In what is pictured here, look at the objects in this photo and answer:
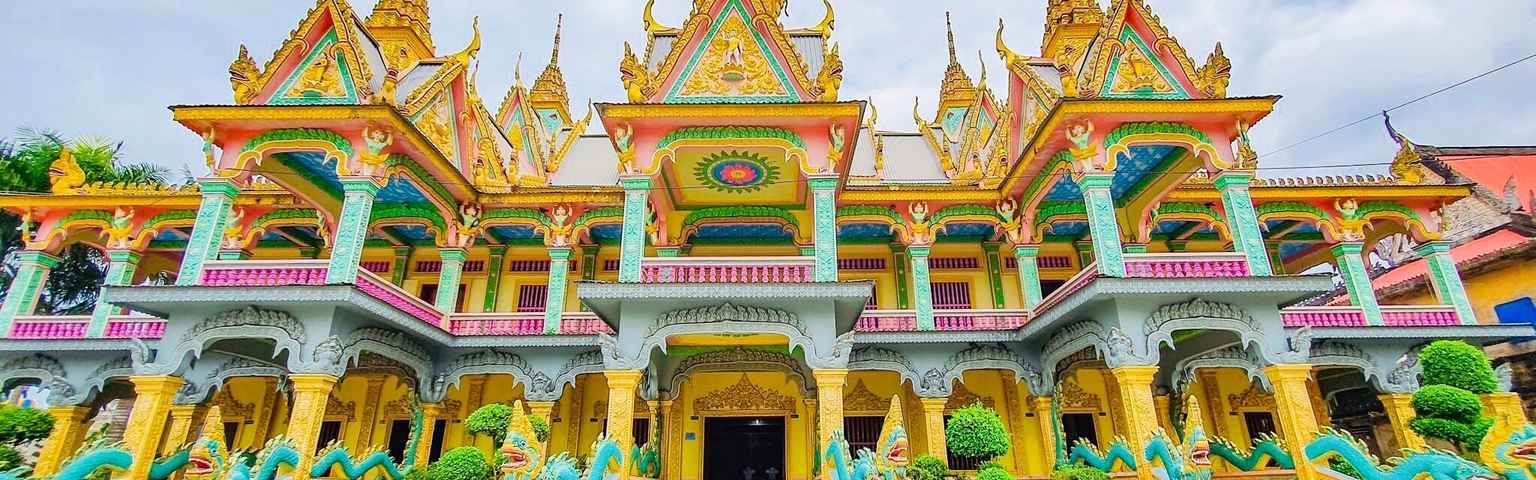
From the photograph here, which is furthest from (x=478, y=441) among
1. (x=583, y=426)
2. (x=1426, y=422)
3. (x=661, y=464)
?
(x=1426, y=422)

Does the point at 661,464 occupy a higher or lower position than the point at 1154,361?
lower

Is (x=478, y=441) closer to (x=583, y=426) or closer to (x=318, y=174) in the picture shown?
(x=583, y=426)

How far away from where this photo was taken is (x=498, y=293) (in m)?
16.6

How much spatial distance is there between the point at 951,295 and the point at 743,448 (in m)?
6.12

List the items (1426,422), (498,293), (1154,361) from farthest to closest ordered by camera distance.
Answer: (498,293) → (1154,361) → (1426,422)

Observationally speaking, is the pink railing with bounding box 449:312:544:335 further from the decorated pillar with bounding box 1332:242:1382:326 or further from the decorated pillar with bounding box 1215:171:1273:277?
the decorated pillar with bounding box 1332:242:1382:326

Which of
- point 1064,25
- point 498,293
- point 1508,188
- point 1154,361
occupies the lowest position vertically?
point 1154,361

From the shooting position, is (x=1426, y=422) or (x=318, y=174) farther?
(x=318, y=174)

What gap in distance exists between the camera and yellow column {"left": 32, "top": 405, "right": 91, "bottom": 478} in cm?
1325

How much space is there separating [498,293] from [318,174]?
468cm

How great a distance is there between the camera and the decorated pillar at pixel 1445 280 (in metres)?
13.4

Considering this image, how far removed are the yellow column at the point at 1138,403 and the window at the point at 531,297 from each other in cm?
1254

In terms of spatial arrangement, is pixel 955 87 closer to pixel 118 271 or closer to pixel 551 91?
pixel 551 91

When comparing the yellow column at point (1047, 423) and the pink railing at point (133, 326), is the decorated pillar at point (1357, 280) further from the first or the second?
the pink railing at point (133, 326)
